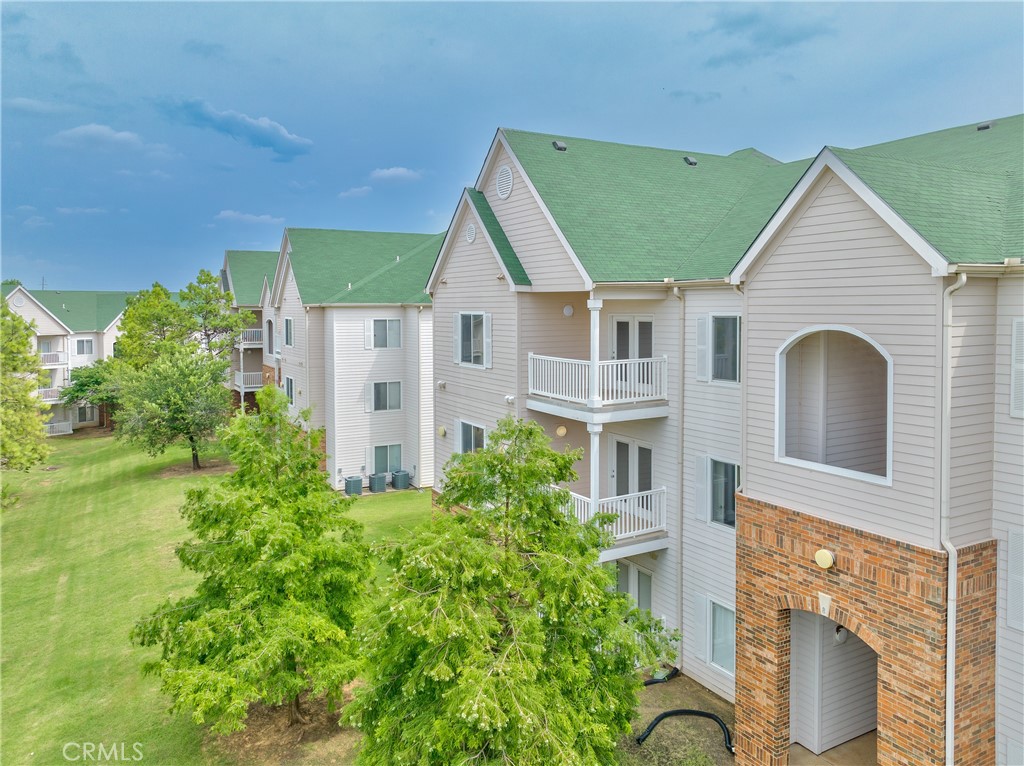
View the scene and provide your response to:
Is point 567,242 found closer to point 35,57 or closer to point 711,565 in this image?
point 711,565

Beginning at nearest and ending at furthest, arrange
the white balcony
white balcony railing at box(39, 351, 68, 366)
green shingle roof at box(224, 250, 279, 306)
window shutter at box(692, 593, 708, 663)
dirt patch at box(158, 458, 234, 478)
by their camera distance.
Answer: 1. window shutter at box(692, 593, 708, 663)
2. dirt patch at box(158, 458, 234, 478)
3. green shingle roof at box(224, 250, 279, 306)
4. the white balcony
5. white balcony railing at box(39, 351, 68, 366)

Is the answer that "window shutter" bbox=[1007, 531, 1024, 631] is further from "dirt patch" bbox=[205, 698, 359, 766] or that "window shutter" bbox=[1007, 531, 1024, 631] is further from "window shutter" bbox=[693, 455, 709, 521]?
"dirt patch" bbox=[205, 698, 359, 766]

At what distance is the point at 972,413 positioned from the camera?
9180mm

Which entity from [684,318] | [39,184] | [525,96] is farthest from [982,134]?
[39,184]

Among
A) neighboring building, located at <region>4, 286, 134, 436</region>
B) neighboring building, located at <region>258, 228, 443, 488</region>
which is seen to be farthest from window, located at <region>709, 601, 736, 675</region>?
neighboring building, located at <region>4, 286, 134, 436</region>

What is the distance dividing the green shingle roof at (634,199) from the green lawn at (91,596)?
26.6 ft

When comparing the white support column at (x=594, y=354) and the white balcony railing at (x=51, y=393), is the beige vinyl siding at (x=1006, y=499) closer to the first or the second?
the white support column at (x=594, y=354)

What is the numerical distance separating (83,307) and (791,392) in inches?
2446

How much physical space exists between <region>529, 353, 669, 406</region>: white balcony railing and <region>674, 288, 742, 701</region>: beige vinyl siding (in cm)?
66

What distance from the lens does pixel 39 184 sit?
84.6 m

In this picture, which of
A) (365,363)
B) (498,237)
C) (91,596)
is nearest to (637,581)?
(498,237)

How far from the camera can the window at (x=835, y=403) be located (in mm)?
12297

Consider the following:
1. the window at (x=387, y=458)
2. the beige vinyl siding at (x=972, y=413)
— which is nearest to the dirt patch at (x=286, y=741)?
the beige vinyl siding at (x=972, y=413)

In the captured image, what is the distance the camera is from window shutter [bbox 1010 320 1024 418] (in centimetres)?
908
